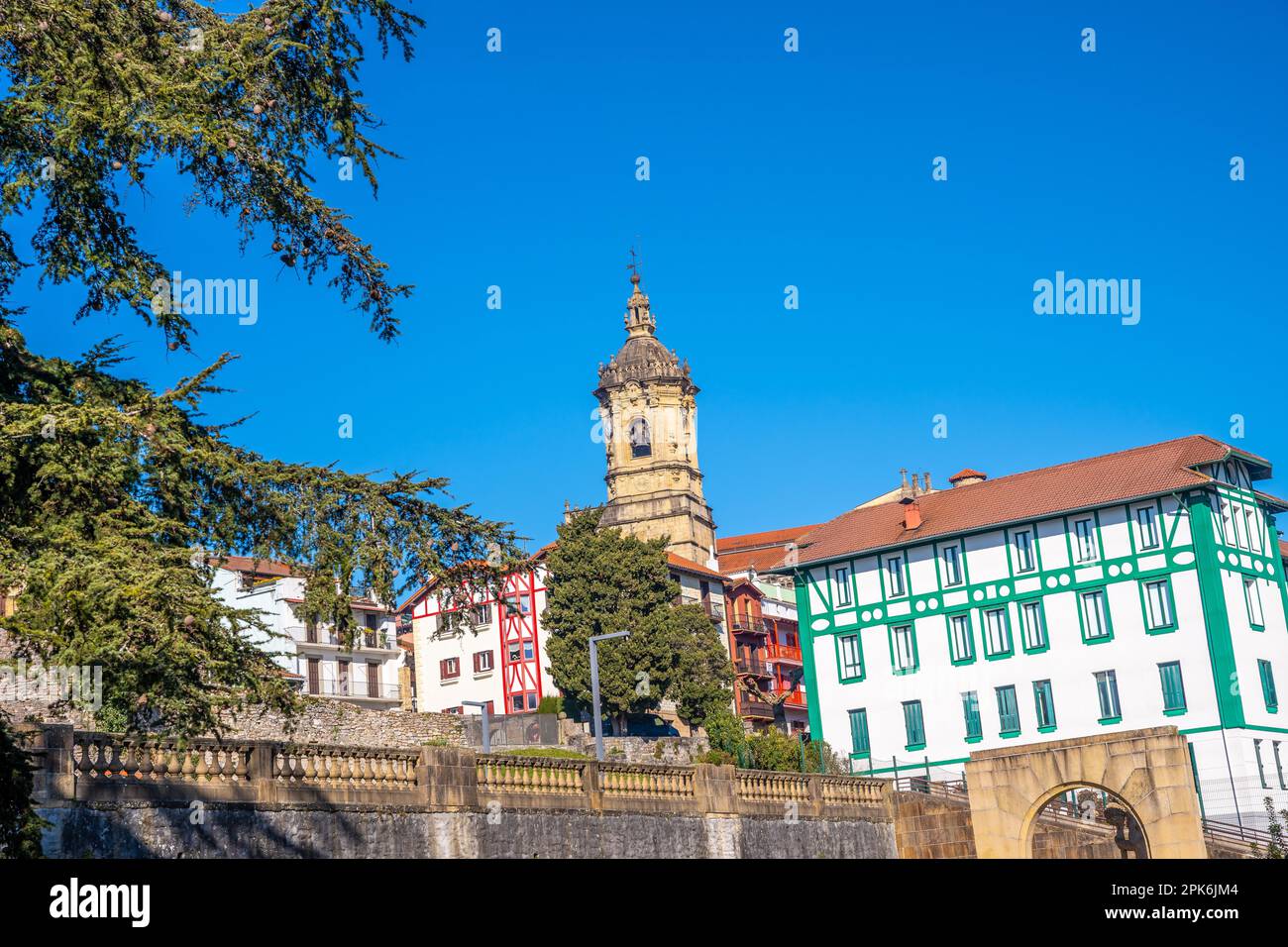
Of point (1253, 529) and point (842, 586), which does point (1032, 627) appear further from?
point (1253, 529)

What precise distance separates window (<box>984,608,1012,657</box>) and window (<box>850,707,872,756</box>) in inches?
224

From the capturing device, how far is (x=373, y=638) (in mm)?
79375

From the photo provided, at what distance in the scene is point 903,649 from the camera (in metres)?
63.3

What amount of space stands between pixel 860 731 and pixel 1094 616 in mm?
10456

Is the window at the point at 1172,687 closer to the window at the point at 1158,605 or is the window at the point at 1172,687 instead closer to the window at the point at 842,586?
the window at the point at 1158,605

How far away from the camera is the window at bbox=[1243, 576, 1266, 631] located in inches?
2314

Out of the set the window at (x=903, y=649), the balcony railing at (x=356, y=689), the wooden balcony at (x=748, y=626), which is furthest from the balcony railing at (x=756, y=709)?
the window at (x=903, y=649)

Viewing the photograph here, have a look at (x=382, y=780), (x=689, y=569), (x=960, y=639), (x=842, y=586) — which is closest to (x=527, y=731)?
(x=842, y=586)

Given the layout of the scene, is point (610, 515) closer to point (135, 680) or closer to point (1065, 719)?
point (1065, 719)

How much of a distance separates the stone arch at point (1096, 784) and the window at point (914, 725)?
Result: 94.8ft

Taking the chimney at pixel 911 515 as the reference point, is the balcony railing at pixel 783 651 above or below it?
below

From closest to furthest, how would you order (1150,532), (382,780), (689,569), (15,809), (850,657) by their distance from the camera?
(15,809) < (382,780) < (1150,532) < (850,657) < (689,569)

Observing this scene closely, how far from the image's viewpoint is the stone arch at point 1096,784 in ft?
99.5
